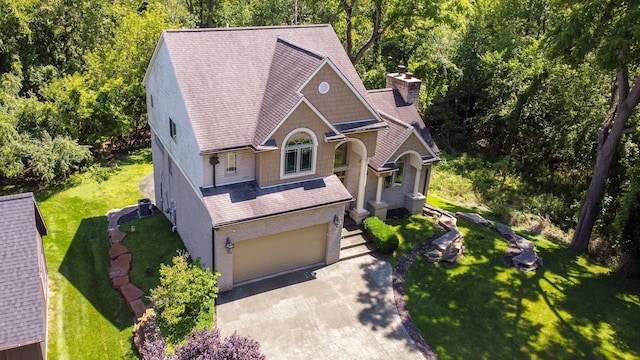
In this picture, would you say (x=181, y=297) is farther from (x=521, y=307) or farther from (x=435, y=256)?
(x=521, y=307)

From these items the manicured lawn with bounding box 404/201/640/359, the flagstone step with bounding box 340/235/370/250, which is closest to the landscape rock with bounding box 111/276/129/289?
the flagstone step with bounding box 340/235/370/250

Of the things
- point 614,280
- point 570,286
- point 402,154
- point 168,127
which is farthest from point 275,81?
point 614,280

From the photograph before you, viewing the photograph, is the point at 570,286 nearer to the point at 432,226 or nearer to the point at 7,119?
the point at 432,226

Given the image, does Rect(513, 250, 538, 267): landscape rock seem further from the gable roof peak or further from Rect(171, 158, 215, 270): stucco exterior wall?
Rect(171, 158, 215, 270): stucco exterior wall

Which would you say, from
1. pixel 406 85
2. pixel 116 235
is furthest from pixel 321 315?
pixel 406 85

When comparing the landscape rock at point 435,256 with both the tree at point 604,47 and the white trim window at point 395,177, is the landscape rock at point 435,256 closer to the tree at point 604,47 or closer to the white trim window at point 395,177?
the white trim window at point 395,177

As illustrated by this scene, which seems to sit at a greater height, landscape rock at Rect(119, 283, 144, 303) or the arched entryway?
the arched entryway
